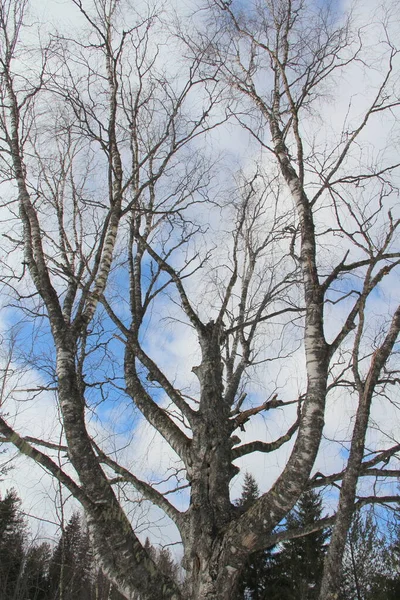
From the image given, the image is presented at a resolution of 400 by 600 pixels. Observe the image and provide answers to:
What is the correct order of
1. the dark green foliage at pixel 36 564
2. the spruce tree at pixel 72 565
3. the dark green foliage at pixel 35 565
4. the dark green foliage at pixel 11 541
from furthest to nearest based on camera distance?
the dark green foliage at pixel 11 541
the dark green foliage at pixel 35 565
the dark green foliage at pixel 36 564
the spruce tree at pixel 72 565

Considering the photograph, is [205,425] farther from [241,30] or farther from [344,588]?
[344,588]

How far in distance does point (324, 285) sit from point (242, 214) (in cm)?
381

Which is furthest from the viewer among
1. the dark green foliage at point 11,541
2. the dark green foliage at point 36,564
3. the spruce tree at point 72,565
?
the dark green foliage at point 11,541

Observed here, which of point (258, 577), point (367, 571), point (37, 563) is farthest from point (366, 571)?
point (37, 563)

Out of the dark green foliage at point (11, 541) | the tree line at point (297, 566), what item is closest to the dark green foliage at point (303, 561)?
the tree line at point (297, 566)

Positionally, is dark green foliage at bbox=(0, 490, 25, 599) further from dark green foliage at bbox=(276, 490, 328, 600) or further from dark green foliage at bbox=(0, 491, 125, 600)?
dark green foliage at bbox=(276, 490, 328, 600)

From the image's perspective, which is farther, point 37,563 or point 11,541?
point 11,541

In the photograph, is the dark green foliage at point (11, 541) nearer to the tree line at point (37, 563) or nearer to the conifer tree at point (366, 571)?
the tree line at point (37, 563)

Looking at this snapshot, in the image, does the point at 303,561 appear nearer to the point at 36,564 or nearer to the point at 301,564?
the point at 301,564

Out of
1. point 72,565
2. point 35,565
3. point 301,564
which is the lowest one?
point 35,565

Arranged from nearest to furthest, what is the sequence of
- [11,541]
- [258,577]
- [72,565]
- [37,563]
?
[72,565], [37,563], [258,577], [11,541]

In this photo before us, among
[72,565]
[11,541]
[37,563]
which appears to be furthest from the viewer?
[11,541]

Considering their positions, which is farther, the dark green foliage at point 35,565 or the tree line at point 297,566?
the tree line at point 297,566

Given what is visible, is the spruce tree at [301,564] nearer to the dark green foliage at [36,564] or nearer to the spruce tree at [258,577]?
the spruce tree at [258,577]
